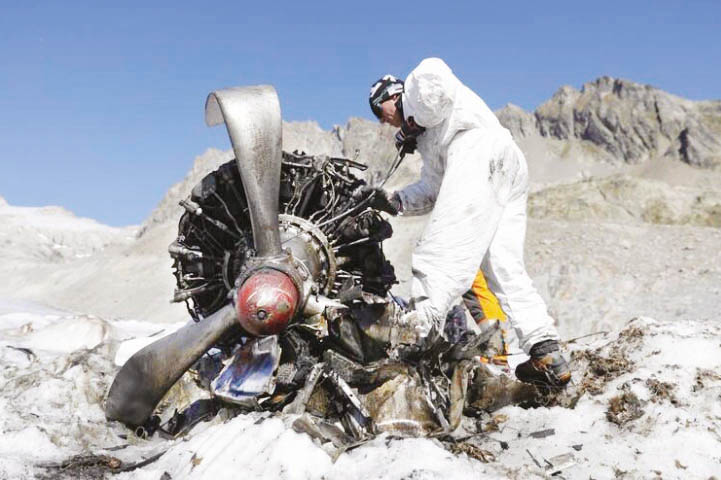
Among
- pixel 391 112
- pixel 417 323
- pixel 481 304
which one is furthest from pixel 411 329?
pixel 481 304

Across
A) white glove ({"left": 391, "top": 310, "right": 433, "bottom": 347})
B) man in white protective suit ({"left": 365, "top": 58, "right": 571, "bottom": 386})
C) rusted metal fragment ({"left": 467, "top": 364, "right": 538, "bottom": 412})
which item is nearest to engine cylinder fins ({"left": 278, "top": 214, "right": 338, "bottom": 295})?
man in white protective suit ({"left": 365, "top": 58, "right": 571, "bottom": 386})

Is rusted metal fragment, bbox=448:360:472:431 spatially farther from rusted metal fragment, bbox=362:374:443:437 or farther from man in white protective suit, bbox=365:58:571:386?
man in white protective suit, bbox=365:58:571:386

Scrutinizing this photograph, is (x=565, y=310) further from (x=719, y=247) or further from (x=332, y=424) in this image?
(x=332, y=424)

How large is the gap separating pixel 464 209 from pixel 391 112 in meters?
1.31

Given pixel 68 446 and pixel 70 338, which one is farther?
pixel 70 338

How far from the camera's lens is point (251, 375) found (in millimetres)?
4258

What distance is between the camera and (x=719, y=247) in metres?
15.6

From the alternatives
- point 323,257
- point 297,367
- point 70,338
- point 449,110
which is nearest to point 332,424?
point 297,367

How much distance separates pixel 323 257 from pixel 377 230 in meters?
0.61

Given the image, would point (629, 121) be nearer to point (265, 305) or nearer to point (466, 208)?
point (466, 208)

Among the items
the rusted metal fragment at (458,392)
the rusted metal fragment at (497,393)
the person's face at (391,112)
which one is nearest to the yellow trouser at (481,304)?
the rusted metal fragment at (497,393)

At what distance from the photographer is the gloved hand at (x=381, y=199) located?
514 cm

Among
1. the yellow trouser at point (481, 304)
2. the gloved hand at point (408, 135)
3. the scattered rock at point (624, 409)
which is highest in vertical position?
the gloved hand at point (408, 135)

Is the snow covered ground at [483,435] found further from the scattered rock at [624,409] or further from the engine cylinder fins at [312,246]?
the engine cylinder fins at [312,246]
